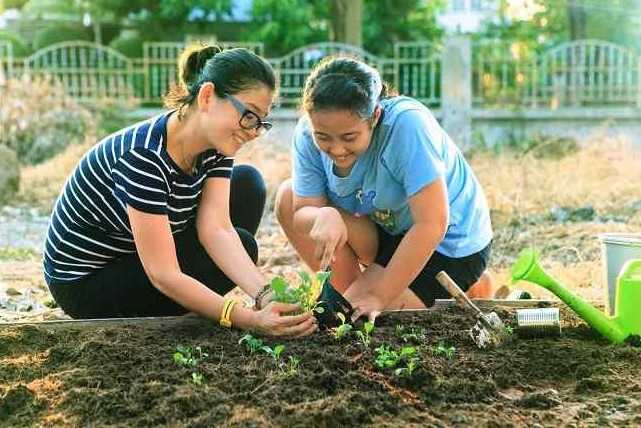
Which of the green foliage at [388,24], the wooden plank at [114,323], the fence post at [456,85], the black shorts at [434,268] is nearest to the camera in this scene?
the wooden plank at [114,323]

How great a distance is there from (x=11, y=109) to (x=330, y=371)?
9.93 m

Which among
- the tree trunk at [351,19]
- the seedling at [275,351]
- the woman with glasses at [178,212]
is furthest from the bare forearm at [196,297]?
the tree trunk at [351,19]

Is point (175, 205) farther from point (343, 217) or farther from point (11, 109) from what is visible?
point (11, 109)

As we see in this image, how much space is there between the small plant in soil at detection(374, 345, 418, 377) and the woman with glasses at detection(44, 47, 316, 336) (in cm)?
35

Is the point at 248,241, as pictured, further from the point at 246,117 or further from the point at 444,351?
the point at 444,351

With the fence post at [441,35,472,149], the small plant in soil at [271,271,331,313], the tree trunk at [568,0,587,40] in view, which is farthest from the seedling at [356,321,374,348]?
the tree trunk at [568,0,587,40]

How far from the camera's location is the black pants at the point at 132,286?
326 centimetres

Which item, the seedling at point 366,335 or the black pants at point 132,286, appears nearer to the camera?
the seedling at point 366,335

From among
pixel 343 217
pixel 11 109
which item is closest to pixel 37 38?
pixel 11 109

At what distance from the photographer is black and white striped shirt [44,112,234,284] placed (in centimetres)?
282

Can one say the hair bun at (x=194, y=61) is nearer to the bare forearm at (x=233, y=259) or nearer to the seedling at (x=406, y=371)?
the bare forearm at (x=233, y=259)

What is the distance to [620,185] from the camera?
822 cm

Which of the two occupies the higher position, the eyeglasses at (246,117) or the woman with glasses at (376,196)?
the eyeglasses at (246,117)

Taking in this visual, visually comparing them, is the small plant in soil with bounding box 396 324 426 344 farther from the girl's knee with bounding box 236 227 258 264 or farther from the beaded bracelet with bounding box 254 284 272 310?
the girl's knee with bounding box 236 227 258 264
